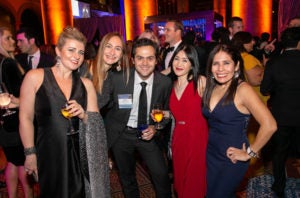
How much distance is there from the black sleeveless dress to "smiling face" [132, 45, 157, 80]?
23.6 inches

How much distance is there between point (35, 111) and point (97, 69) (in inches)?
32.9

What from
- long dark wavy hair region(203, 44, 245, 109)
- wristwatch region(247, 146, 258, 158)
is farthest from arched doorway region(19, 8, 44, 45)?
wristwatch region(247, 146, 258, 158)

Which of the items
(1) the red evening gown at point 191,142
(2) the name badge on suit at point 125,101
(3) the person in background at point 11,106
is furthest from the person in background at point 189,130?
(3) the person in background at point 11,106

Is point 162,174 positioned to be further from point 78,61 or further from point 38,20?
point 38,20

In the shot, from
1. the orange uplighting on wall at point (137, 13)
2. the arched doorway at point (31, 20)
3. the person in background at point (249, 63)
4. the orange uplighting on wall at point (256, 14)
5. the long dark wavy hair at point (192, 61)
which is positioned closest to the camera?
the long dark wavy hair at point (192, 61)

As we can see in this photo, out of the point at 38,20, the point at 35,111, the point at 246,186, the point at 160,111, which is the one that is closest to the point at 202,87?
the point at 160,111

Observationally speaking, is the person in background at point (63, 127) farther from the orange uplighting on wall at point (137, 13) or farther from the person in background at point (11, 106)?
the orange uplighting on wall at point (137, 13)

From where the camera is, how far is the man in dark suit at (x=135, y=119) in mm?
2490

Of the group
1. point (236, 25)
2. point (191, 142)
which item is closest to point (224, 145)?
point (191, 142)

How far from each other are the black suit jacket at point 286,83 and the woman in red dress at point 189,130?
114 cm

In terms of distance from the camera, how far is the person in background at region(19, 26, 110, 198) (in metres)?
1.95

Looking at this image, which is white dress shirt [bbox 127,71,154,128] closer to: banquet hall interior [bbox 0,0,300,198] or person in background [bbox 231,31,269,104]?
banquet hall interior [bbox 0,0,300,198]

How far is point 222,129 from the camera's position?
2.09 meters

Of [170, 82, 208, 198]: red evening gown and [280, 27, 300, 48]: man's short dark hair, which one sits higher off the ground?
[280, 27, 300, 48]: man's short dark hair
